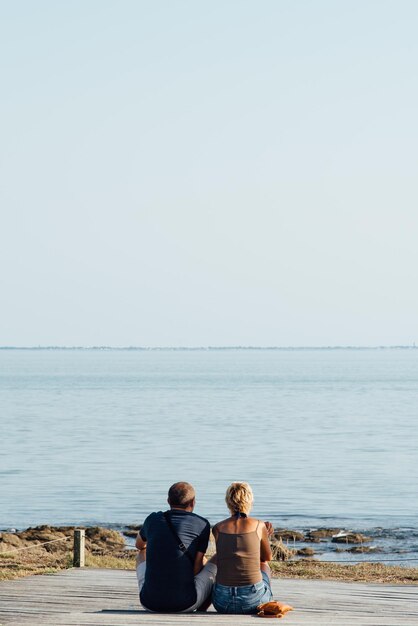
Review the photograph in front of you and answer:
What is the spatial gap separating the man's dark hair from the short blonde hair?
0.34m

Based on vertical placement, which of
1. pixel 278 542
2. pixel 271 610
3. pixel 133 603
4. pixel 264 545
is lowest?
pixel 278 542

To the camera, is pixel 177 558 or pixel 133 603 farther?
pixel 133 603

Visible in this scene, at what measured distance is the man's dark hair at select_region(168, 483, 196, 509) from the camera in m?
9.50

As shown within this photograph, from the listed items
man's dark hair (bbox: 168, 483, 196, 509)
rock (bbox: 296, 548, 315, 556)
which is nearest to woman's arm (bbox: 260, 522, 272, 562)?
man's dark hair (bbox: 168, 483, 196, 509)

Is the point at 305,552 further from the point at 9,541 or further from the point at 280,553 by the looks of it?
the point at 9,541

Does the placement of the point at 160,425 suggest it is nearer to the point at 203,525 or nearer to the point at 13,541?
the point at 13,541

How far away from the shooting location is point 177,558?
9562 millimetres

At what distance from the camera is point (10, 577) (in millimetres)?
14070

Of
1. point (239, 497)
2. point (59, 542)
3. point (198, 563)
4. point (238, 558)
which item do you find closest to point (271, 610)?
point (238, 558)

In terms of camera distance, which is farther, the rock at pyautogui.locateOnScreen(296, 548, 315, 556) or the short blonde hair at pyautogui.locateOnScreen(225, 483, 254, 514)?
the rock at pyautogui.locateOnScreen(296, 548, 315, 556)

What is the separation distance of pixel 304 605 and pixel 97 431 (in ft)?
183

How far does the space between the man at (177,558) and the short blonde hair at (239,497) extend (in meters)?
0.32

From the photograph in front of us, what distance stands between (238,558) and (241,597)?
40 centimetres

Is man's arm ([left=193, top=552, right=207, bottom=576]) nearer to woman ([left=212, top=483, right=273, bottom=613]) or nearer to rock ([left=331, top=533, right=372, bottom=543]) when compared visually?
woman ([left=212, top=483, right=273, bottom=613])
